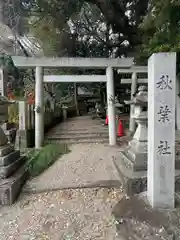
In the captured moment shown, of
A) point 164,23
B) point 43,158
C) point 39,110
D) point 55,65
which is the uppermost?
point 164,23

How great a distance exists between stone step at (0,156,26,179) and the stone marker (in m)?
2.34

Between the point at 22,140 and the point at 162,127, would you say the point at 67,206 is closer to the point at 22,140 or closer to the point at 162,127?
the point at 162,127

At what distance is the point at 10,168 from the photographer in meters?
3.59

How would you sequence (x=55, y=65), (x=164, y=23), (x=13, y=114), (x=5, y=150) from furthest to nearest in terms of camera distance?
(x=13, y=114)
(x=55, y=65)
(x=164, y=23)
(x=5, y=150)

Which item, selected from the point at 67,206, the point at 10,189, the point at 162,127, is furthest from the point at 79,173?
the point at 162,127

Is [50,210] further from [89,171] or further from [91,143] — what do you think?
[91,143]

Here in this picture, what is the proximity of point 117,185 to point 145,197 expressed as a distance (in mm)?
991

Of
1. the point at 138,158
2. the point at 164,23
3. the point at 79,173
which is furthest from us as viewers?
the point at 164,23

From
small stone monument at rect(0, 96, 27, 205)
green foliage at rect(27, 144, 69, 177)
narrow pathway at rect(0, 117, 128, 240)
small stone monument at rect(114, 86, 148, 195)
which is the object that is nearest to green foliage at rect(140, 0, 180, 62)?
small stone monument at rect(114, 86, 148, 195)

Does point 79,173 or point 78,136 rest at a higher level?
point 78,136

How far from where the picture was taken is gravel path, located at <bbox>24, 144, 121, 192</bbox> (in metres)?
3.70

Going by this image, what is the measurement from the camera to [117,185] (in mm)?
3654

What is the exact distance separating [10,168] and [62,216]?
1.33 meters

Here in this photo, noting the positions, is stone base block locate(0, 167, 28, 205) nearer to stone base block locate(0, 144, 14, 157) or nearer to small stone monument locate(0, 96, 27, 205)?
small stone monument locate(0, 96, 27, 205)
